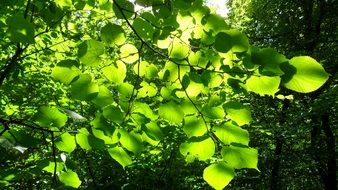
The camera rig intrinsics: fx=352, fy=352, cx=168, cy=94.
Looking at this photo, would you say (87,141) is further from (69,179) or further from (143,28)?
(143,28)

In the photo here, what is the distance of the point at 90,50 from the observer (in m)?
1.25

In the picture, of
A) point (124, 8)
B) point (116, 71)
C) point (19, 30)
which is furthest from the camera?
point (116, 71)

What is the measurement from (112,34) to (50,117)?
0.38 metres

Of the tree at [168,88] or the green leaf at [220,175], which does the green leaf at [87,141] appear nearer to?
the tree at [168,88]

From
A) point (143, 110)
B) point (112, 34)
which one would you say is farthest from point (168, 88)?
point (112, 34)

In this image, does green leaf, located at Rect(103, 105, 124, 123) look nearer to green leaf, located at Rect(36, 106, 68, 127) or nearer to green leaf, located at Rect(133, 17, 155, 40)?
green leaf, located at Rect(36, 106, 68, 127)

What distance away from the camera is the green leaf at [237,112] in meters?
1.22

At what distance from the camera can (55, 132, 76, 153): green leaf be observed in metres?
1.39

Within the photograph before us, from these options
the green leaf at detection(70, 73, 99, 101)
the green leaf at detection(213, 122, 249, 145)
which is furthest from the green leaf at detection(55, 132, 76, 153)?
the green leaf at detection(213, 122, 249, 145)

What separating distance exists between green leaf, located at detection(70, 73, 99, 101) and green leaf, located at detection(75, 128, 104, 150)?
0.19m

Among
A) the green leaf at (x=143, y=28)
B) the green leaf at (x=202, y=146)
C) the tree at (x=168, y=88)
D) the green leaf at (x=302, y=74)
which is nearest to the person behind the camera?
the green leaf at (x=302, y=74)

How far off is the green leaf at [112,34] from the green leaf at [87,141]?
364mm

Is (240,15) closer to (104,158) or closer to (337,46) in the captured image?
(337,46)

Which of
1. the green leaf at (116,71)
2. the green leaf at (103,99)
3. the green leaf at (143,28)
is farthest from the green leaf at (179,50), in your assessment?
the green leaf at (103,99)
